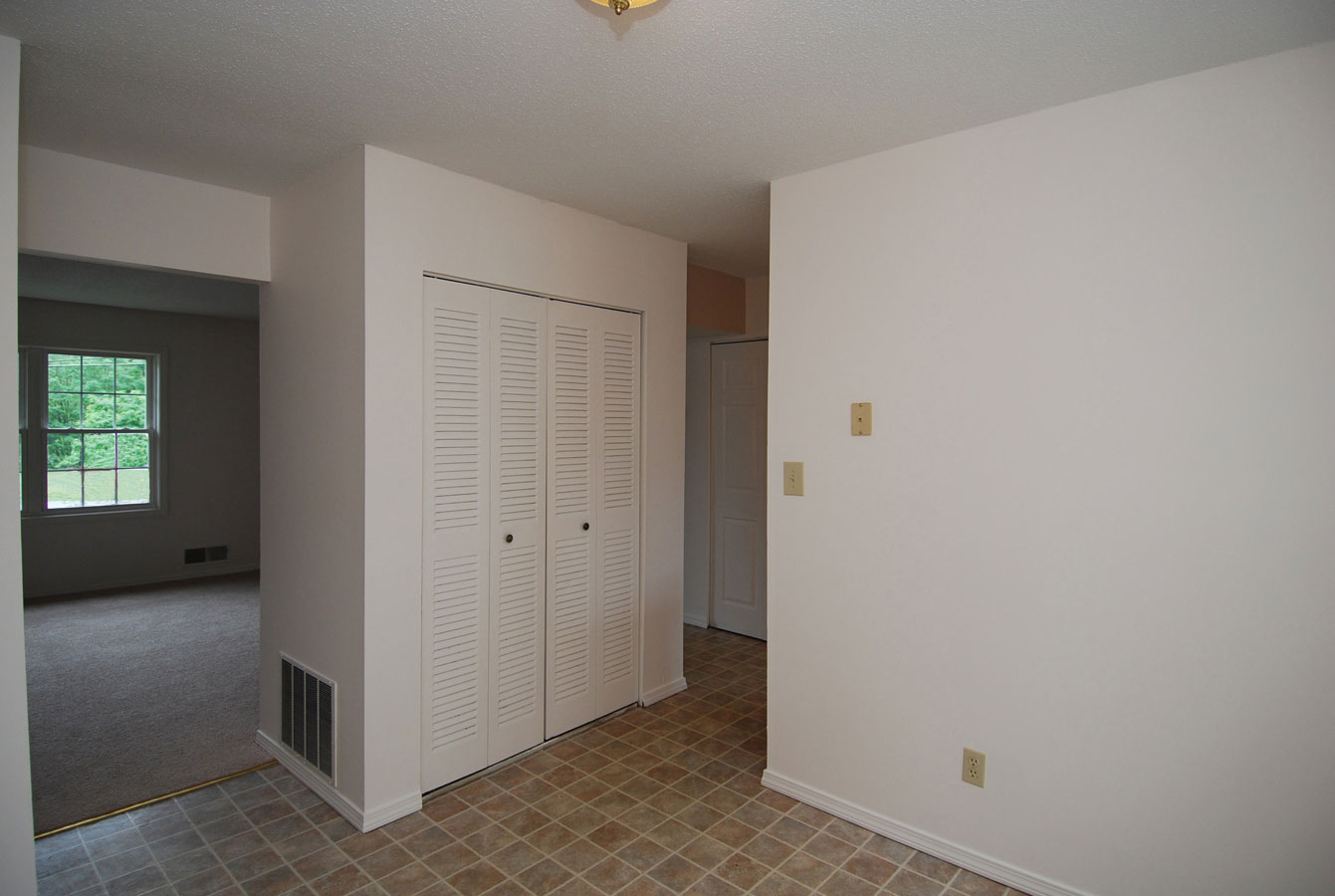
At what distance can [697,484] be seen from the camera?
5.08 metres

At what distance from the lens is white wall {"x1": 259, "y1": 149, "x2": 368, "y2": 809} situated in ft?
8.33

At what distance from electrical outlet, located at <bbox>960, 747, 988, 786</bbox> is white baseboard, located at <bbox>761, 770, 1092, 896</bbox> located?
230 millimetres

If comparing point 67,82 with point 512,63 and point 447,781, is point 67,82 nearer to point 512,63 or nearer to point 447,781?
point 512,63

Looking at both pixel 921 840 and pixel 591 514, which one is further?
pixel 591 514

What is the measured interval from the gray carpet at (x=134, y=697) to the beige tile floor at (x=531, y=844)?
27cm

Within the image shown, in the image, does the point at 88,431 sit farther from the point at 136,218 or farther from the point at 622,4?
the point at 622,4

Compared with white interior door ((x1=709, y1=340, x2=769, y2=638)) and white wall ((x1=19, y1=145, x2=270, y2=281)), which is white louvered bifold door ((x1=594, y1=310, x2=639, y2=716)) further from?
white wall ((x1=19, y1=145, x2=270, y2=281))

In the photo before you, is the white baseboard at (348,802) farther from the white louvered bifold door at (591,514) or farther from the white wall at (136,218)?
the white wall at (136,218)

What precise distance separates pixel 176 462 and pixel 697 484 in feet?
16.0

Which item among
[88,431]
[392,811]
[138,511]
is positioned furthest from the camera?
[138,511]

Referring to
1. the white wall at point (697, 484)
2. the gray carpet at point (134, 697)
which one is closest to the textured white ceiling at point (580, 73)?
the white wall at point (697, 484)

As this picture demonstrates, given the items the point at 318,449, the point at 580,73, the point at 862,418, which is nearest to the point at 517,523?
the point at 318,449

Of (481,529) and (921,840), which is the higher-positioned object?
(481,529)

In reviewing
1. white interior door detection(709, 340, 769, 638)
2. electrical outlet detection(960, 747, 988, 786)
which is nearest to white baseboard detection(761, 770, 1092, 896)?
electrical outlet detection(960, 747, 988, 786)
